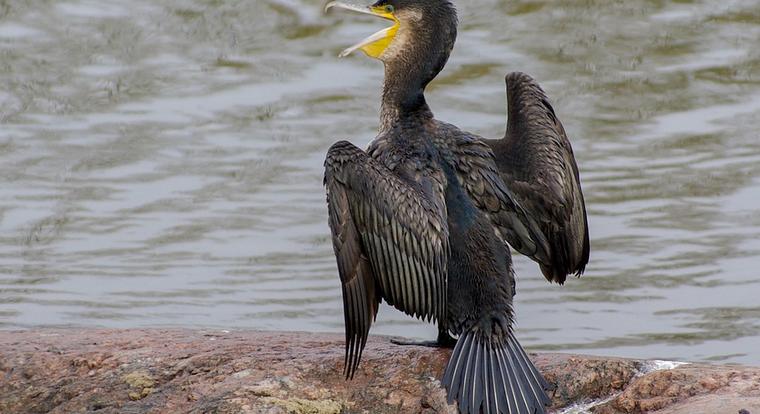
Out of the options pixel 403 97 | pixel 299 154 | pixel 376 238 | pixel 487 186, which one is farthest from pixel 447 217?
pixel 299 154

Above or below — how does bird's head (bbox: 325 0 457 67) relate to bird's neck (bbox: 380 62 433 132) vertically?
above

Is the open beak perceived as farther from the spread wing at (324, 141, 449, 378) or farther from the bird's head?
the spread wing at (324, 141, 449, 378)

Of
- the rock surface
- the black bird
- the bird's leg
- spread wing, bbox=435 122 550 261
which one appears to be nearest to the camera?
the rock surface

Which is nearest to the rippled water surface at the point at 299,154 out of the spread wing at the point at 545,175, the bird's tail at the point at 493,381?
the spread wing at the point at 545,175

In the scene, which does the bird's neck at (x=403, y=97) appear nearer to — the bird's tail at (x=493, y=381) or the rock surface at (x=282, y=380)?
the rock surface at (x=282, y=380)

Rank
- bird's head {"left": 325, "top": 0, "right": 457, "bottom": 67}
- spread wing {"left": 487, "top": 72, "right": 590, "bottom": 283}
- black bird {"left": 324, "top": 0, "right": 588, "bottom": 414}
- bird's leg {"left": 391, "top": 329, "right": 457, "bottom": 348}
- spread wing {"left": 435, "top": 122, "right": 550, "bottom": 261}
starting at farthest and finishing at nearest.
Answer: bird's head {"left": 325, "top": 0, "right": 457, "bottom": 67}
spread wing {"left": 487, "top": 72, "right": 590, "bottom": 283}
spread wing {"left": 435, "top": 122, "right": 550, "bottom": 261}
bird's leg {"left": 391, "top": 329, "right": 457, "bottom": 348}
black bird {"left": 324, "top": 0, "right": 588, "bottom": 414}

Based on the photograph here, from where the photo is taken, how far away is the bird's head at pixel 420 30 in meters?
5.95

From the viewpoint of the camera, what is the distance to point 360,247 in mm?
5184

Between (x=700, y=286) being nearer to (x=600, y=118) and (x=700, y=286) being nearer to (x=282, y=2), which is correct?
(x=600, y=118)

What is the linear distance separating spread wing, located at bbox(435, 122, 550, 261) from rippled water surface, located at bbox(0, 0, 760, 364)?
1735 millimetres

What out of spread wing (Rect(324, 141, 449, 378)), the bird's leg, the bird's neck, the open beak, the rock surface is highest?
the open beak

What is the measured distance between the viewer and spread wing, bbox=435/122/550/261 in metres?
5.54

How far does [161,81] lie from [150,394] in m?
6.08

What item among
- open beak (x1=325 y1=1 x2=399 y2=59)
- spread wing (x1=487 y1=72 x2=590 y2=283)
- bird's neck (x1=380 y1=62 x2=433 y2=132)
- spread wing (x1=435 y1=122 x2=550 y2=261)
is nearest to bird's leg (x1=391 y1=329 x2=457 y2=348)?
spread wing (x1=435 y1=122 x2=550 y2=261)
